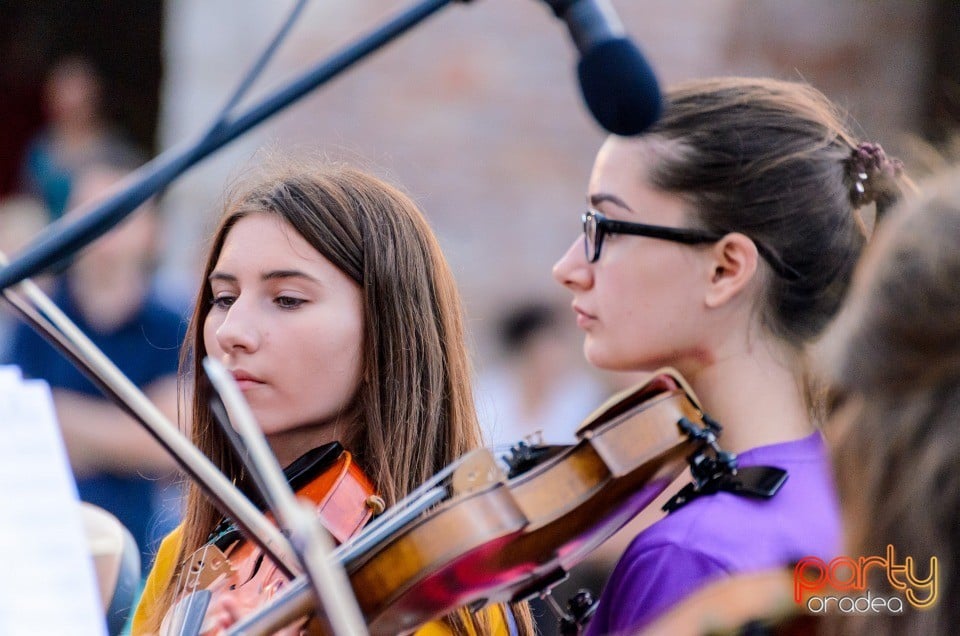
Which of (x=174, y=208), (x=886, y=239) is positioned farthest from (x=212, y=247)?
(x=174, y=208)

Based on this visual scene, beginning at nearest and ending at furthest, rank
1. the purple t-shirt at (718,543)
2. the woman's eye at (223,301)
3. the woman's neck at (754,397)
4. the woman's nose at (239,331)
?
the purple t-shirt at (718,543) < the woman's neck at (754,397) < the woman's nose at (239,331) < the woman's eye at (223,301)

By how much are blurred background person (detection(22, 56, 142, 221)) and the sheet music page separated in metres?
2.77

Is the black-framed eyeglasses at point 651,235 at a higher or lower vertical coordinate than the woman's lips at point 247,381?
lower

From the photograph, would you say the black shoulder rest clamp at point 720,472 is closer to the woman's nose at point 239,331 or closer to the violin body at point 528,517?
the violin body at point 528,517

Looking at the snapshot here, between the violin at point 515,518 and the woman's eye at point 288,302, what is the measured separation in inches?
13.7

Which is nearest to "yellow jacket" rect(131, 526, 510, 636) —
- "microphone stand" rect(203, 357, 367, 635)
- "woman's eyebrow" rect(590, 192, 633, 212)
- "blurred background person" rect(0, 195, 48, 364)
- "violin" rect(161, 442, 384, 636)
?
"violin" rect(161, 442, 384, 636)

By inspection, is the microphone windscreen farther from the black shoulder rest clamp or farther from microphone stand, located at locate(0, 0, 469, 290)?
the black shoulder rest clamp

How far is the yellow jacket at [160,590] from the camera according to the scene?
1.71 metres

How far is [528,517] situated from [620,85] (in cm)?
50

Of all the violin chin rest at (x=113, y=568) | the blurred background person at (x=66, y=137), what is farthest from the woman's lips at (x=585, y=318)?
the blurred background person at (x=66, y=137)

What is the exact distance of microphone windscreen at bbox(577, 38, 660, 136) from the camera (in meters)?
1.15

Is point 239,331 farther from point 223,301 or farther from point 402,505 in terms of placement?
point 402,505

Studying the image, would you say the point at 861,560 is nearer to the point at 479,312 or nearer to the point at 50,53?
the point at 479,312

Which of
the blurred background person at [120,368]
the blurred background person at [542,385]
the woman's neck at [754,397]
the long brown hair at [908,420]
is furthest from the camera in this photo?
the blurred background person at [542,385]
